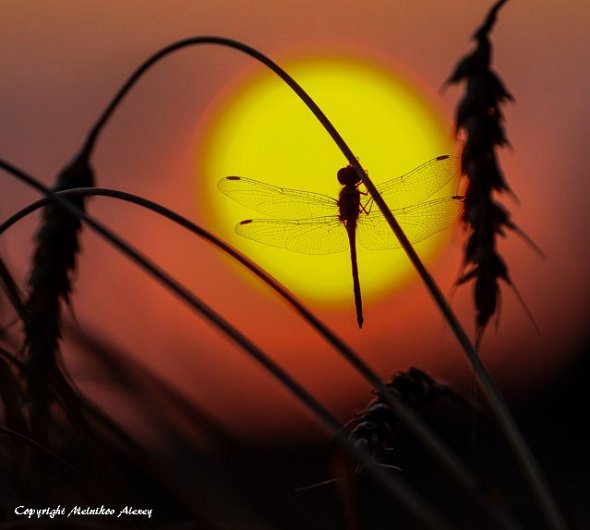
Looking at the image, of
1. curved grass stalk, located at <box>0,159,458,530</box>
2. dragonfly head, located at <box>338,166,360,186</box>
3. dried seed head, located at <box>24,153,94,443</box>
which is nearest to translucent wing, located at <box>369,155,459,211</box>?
dragonfly head, located at <box>338,166,360,186</box>

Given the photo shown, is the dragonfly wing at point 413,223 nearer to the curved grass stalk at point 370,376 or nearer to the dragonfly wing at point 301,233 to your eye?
the dragonfly wing at point 301,233

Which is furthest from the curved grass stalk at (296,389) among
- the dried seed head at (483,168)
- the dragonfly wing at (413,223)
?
the dragonfly wing at (413,223)

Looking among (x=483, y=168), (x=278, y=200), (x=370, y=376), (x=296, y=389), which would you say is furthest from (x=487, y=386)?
(x=278, y=200)

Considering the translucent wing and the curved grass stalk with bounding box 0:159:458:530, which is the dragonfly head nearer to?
the translucent wing

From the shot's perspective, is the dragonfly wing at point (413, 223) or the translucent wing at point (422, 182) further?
the translucent wing at point (422, 182)

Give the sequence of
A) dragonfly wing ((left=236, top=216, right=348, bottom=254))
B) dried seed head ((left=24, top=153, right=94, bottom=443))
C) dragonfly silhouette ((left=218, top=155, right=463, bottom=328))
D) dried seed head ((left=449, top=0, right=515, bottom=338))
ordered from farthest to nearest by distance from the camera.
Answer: dragonfly wing ((left=236, top=216, right=348, bottom=254)) < dragonfly silhouette ((left=218, top=155, right=463, bottom=328)) < dried seed head ((left=24, top=153, right=94, bottom=443)) < dried seed head ((left=449, top=0, right=515, bottom=338))

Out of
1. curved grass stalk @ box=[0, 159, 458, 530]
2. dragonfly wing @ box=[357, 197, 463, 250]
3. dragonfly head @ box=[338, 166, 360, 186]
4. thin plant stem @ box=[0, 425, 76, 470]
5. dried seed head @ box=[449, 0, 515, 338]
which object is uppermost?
dragonfly head @ box=[338, 166, 360, 186]

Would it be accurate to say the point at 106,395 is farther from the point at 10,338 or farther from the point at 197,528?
the point at 197,528

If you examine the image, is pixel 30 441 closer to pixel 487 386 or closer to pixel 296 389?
pixel 296 389
